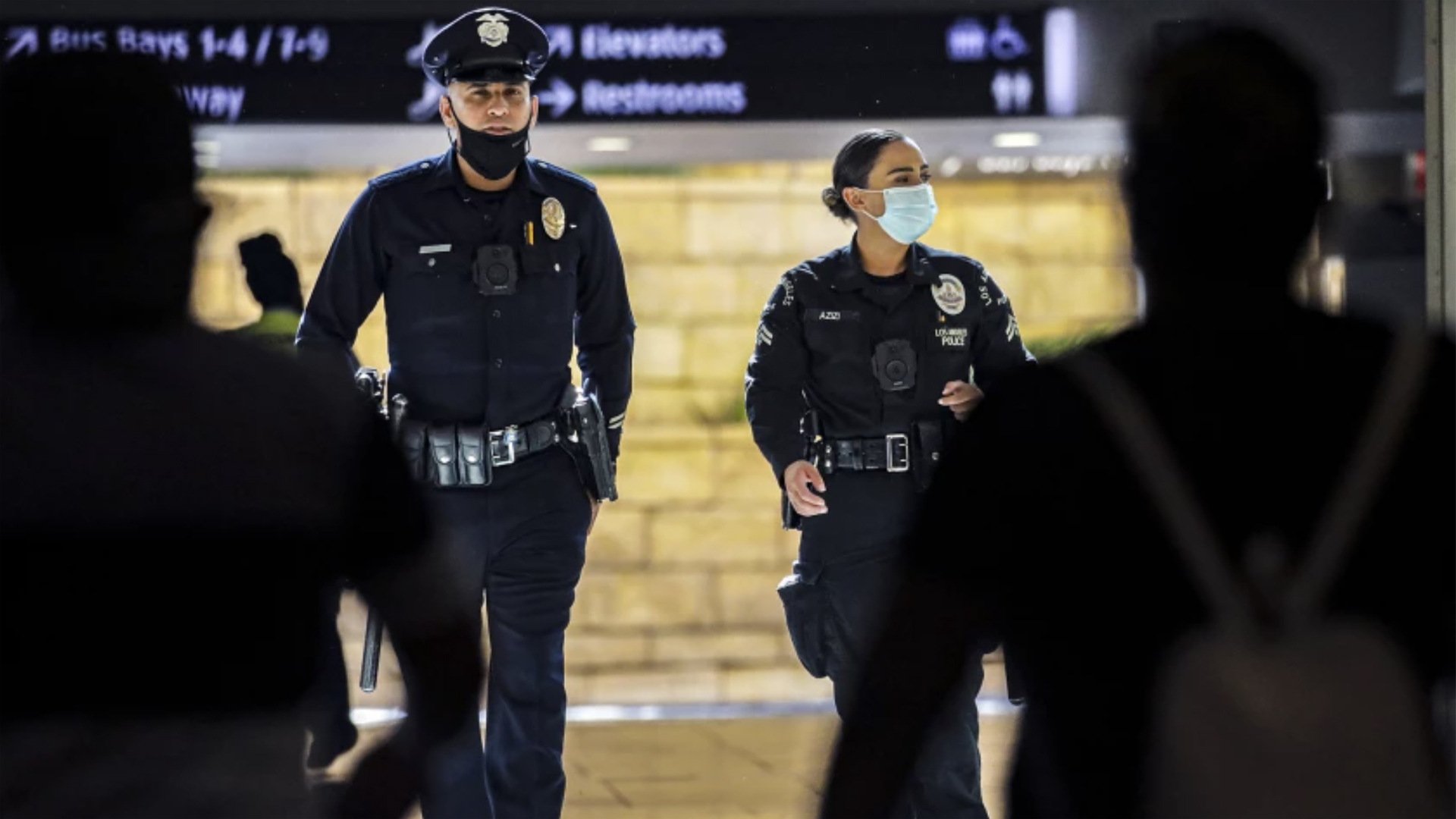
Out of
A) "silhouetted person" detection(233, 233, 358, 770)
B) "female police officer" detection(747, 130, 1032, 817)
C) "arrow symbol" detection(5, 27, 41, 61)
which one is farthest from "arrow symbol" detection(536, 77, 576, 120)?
"arrow symbol" detection(5, 27, 41, 61)

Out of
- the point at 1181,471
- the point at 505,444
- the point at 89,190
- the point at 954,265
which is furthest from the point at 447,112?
the point at 1181,471

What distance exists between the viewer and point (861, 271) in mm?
5070

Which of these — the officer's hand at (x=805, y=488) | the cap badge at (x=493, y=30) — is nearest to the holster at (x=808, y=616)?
the officer's hand at (x=805, y=488)

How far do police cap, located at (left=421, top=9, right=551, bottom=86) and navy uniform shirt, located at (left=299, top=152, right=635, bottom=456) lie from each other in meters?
0.21

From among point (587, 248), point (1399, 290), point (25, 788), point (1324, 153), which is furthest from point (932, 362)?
point (25, 788)

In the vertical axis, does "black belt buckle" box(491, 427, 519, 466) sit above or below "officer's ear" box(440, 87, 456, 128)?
below

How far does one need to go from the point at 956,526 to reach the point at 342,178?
5545mm

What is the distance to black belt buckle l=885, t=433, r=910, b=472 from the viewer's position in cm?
491

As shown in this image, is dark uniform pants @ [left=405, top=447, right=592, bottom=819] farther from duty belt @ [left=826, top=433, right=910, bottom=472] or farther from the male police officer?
duty belt @ [left=826, top=433, right=910, bottom=472]

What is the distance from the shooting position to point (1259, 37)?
5.75 ft

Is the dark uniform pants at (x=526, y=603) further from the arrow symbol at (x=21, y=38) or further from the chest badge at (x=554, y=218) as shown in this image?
the arrow symbol at (x=21, y=38)

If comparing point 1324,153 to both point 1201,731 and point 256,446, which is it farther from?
point 256,446

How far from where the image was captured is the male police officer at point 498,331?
4691 mm

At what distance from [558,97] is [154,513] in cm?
448
